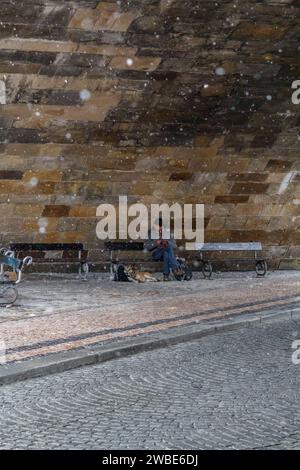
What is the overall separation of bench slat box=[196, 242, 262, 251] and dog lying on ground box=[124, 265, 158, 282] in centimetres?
196

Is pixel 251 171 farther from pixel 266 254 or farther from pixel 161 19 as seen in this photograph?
pixel 161 19

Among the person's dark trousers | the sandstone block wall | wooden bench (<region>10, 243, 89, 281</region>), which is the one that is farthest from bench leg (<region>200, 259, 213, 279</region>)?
wooden bench (<region>10, 243, 89, 281</region>)

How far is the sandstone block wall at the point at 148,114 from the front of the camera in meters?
15.9

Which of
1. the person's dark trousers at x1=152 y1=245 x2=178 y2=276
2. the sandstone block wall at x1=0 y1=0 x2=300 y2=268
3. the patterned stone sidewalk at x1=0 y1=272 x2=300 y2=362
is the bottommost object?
the patterned stone sidewalk at x1=0 y1=272 x2=300 y2=362

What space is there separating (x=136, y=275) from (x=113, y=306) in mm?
5417

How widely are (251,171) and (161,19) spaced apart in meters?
5.34

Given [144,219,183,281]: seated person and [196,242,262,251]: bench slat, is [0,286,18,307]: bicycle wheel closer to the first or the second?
[144,219,183,281]: seated person

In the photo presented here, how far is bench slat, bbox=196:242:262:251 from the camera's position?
818 inches

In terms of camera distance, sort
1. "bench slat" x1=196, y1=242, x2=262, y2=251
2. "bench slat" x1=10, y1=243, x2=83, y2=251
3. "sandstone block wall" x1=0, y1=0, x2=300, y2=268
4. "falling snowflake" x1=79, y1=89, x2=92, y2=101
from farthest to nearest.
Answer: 1. "bench slat" x1=196, y1=242, x2=262, y2=251
2. "bench slat" x1=10, y1=243, x2=83, y2=251
3. "falling snowflake" x1=79, y1=89, x2=92, y2=101
4. "sandstone block wall" x1=0, y1=0, x2=300, y2=268

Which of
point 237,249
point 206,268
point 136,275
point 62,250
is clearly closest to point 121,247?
point 136,275

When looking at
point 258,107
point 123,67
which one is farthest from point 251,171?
point 123,67

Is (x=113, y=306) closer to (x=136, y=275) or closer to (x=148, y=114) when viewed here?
(x=136, y=275)

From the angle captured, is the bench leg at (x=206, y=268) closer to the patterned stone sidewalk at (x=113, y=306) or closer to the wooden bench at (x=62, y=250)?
the patterned stone sidewalk at (x=113, y=306)

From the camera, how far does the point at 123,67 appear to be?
1686 cm
